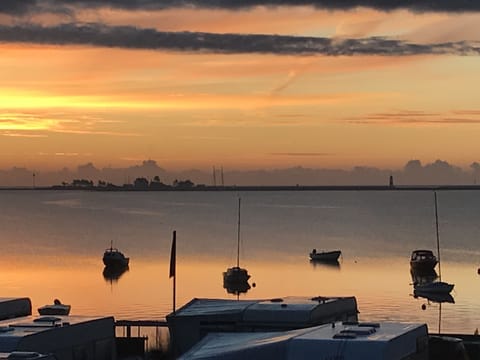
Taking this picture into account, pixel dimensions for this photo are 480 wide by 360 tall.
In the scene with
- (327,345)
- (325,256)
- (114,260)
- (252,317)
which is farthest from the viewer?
(325,256)

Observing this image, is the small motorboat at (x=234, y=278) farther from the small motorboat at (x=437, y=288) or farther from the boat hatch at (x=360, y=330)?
the boat hatch at (x=360, y=330)

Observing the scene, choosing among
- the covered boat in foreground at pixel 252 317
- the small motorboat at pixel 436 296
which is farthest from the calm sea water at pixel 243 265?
the covered boat in foreground at pixel 252 317

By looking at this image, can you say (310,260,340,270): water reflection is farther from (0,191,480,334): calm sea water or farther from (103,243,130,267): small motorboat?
(103,243,130,267): small motorboat

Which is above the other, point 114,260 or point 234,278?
point 114,260

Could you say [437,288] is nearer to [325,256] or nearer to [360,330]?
[325,256]

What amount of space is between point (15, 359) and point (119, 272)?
6822 cm

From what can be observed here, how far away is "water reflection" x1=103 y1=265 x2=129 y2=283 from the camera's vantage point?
82.9m

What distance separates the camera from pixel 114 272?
8588cm

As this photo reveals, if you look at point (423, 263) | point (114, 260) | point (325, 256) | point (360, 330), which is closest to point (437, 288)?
point (423, 263)

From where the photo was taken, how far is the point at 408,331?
20.0 m

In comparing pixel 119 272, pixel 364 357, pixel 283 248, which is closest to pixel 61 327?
pixel 364 357

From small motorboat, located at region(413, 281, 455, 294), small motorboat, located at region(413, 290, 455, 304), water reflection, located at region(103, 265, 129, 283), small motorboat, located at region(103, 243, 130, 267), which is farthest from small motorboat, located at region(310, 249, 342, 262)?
small motorboat, located at region(413, 281, 455, 294)

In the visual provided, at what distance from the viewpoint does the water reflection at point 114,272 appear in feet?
272

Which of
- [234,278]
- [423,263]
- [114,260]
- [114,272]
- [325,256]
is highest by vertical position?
[325,256]
